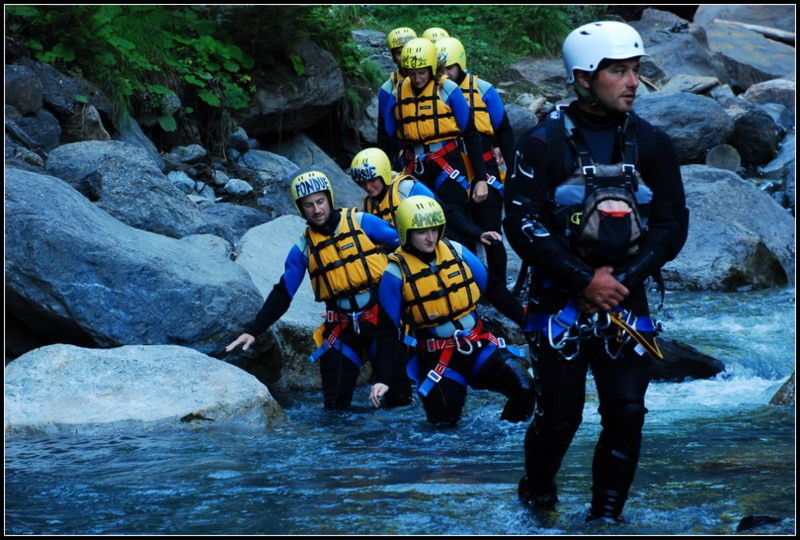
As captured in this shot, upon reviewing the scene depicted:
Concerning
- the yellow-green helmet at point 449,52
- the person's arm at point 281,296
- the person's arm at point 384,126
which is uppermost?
the yellow-green helmet at point 449,52

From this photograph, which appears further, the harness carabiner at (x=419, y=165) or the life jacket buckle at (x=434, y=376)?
the harness carabiner at (x=419, y=165)

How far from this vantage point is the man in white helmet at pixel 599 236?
4.07 metres

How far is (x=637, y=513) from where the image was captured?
4.63 metres

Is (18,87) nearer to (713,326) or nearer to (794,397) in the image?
(713,326)

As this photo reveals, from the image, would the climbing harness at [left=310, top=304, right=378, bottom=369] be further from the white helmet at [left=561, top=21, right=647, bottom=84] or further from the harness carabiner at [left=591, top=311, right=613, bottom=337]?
the white helmet at [left=561, top=21, right=647, bottom=84]

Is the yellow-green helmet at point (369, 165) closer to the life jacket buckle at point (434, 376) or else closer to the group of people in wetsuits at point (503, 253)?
the group of people in wetsuits at point (503, 253)

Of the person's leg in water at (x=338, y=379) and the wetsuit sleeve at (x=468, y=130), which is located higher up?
the wetsuit sleeve at (x=468, y=130)

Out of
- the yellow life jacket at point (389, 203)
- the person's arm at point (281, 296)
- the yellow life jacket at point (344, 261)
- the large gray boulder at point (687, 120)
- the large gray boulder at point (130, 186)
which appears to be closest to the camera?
the person's arm at point (281, 296)

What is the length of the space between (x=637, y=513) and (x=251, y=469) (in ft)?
7.07

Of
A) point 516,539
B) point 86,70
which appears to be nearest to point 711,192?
point 86,70

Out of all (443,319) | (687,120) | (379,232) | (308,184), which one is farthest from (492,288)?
(687,120)

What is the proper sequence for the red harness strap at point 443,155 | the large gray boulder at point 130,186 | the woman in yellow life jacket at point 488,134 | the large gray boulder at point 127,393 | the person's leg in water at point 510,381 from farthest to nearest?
the large gray boulder at point 130,186 → the woman in yellow life jacket at point 488,134 → the red harness strap at point 443,155 → the person's leg in water at point 510,381 → the large gray boulder at point 127,393

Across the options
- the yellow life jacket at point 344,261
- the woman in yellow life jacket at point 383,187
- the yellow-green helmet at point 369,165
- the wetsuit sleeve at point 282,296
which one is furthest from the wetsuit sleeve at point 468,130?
the wetsuit sleeve at point 282,296

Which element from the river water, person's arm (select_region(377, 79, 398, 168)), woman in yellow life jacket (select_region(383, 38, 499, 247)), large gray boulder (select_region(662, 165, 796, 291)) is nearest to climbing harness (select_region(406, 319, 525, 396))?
the river water
